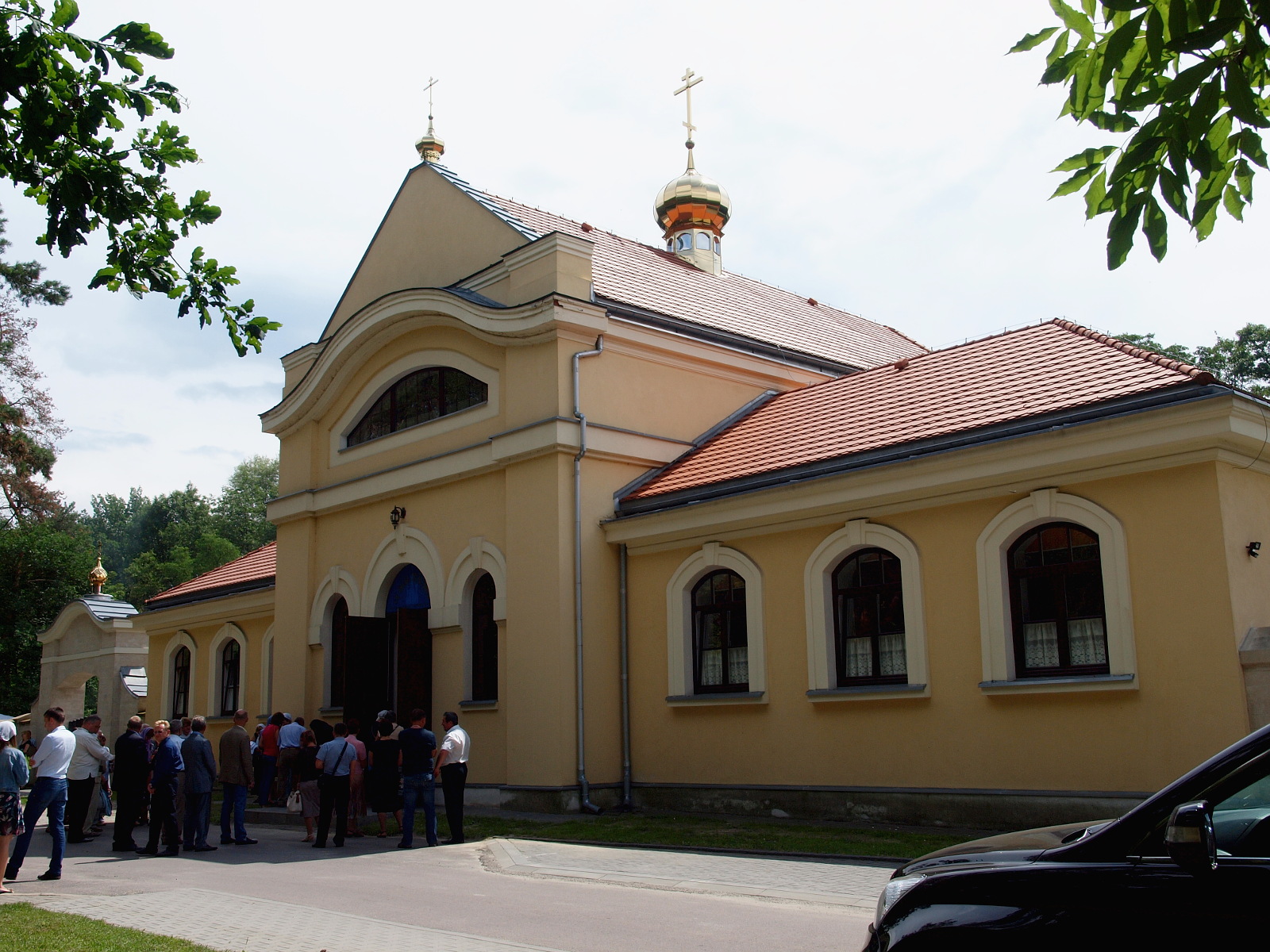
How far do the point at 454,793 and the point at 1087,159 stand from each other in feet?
35.9

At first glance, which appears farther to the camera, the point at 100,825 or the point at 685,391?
the point at 685,391

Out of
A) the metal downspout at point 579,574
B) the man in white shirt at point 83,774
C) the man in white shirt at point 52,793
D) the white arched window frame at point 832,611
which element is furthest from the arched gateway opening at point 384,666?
the white arched window frame at point 832,611

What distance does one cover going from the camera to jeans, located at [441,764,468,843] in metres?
13.7

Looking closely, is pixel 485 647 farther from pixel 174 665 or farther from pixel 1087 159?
pixel 1087 159

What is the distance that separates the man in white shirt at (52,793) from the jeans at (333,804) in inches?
121

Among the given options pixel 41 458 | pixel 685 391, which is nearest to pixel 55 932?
pixel 685 391

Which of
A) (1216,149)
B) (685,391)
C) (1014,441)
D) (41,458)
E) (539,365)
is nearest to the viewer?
(1216,149)

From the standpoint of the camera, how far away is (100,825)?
16625mm

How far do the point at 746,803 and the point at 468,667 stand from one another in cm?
545

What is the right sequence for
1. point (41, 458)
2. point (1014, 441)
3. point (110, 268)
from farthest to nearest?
1. point (41, 458)
2. point (1014, 441)
3. point (110, 268)

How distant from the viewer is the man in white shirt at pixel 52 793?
12.0 m

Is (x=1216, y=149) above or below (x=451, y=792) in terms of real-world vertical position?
above

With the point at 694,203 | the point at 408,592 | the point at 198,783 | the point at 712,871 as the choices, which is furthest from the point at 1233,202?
the point at 694,203

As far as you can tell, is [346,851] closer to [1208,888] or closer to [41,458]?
[1208,888]
